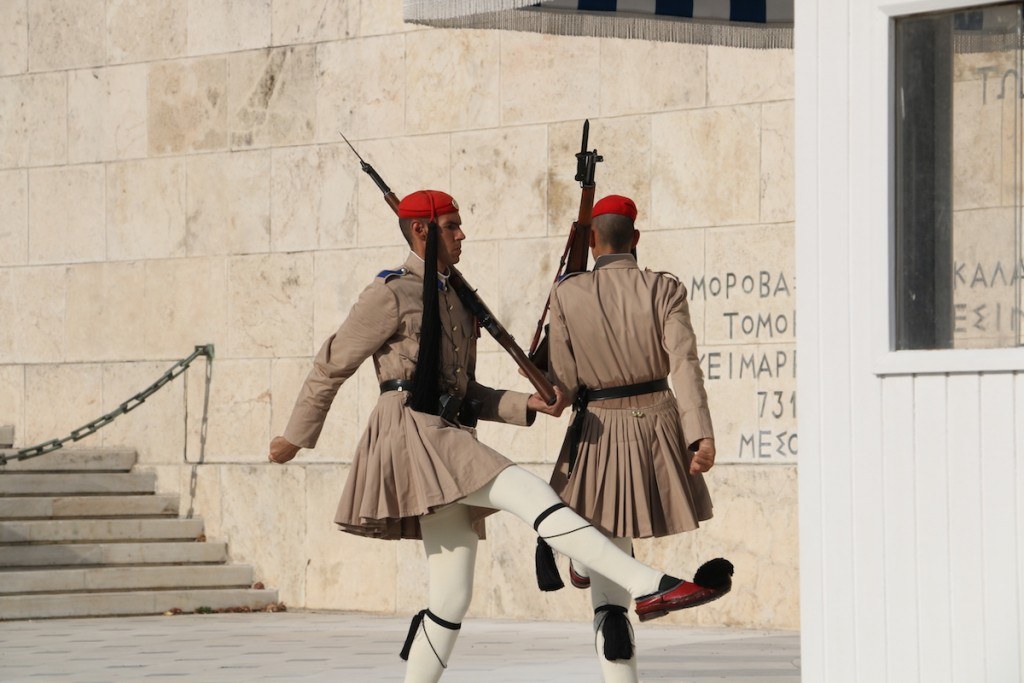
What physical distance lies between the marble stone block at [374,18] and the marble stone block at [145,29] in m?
1.44

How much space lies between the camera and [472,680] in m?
8.06

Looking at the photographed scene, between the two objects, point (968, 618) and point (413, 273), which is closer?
point (968, 618)

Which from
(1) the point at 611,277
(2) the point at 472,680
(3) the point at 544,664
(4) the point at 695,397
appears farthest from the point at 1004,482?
(3) the point at 544,664

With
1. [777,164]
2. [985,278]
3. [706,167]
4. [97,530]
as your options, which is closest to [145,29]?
[97,530]

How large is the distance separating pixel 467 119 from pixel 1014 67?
7.51m

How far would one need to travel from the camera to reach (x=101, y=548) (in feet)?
39.9

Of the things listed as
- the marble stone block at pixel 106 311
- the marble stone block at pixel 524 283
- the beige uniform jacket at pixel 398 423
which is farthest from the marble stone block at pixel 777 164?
the marble stone block at pixel 106 311

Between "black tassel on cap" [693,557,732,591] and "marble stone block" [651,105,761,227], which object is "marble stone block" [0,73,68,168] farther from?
"black tassel on cap" [693,557,732,591]

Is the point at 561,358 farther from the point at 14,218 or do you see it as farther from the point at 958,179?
the point at 14,218

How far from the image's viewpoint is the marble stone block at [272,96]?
42.1ft

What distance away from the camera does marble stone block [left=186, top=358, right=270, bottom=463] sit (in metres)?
12.8

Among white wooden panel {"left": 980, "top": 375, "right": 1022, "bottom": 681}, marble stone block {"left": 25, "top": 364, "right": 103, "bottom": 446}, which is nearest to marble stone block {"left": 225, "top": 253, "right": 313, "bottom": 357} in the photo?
marble stone block {"left": 25, "top": 364, "right": 103, "bottom": 446}

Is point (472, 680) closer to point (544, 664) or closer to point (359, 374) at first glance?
point (544, 664)

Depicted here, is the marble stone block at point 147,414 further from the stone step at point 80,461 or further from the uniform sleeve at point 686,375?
the uniform sleeve at point 686,375
